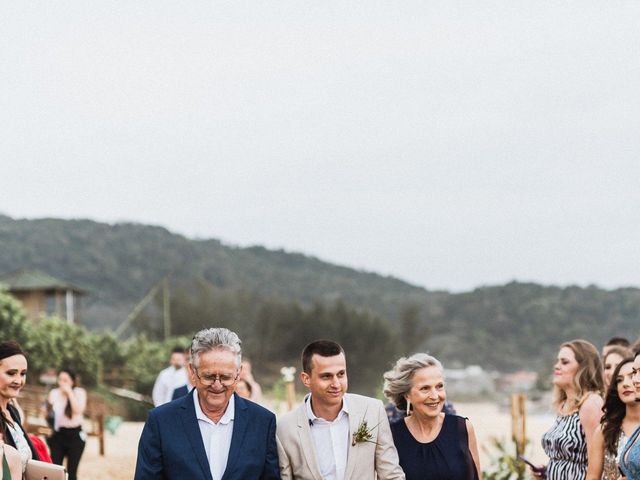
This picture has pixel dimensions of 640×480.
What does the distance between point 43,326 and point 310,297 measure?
6379 cm

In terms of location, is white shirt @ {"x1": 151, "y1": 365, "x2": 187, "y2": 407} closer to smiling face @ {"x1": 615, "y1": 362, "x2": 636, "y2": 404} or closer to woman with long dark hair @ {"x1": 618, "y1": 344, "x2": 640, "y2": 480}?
smiling face @ {"x1": 615, "y1": 362, "x2": 636, "y2": 404}

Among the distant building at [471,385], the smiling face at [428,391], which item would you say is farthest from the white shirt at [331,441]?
the distant building at [471,385]

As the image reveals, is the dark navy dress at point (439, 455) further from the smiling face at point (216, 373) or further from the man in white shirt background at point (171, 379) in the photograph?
the man in white shirt background at point (171, 379)

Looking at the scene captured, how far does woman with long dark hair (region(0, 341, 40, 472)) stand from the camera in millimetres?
5027

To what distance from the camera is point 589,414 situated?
19.7 ft

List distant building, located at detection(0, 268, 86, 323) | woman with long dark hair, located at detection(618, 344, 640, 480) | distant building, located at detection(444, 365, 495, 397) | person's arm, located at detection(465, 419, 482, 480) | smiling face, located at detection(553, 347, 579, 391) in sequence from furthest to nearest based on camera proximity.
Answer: distant building, located at detection(444, 365, 495, 397) → distant building, located at detection(0, 268, 86, 323) → smiling face, located at detection(553, 347, 579, 391) → person's arm, located at detection(465, 419, 482, 480) → woman with long dark hair, located at detection(618, 344, 640, 480)

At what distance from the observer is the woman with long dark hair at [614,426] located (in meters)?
5.48

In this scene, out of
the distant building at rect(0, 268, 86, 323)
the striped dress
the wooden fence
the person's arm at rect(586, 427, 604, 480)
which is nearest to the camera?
the person's arm at rect(586, 427, 604, 480)

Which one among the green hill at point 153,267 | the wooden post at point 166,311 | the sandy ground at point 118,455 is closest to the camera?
the sandy ground at point 118,455

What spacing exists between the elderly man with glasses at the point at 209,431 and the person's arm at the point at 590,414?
2313mm

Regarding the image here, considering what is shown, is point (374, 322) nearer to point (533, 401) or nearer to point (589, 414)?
point (533, 401)

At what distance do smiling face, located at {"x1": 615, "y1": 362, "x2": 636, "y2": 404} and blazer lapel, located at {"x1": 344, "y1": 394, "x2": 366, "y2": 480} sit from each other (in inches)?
63.8

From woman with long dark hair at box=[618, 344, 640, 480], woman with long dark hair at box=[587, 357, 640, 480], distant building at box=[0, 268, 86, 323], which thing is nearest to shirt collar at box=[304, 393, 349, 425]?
woman with long dark hair at box=[618, 344, 640, 480]

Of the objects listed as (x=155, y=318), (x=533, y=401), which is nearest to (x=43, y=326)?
(x=533, y=401)
